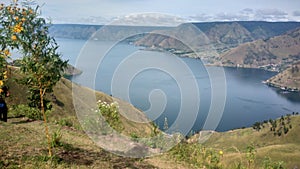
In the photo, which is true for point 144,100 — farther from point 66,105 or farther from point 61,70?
point 61,70

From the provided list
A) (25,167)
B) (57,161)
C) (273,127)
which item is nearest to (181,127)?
(57,161)

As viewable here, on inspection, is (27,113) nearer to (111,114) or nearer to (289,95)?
(111,114)

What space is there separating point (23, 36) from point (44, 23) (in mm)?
607

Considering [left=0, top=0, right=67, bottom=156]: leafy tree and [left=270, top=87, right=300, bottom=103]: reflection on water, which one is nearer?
[left=0, top=0, right=67, bottom=156]: leafy tree

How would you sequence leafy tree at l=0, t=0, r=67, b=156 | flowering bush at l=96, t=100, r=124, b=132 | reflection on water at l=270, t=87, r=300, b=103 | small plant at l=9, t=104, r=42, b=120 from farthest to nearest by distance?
1. reflection on water at l=270, t=87, r=300, b=103
2. small plant at l=9, t=104, r=42, b=120
3. flowering bush at l=96, t=100, r=124, b=132
4. leafy tree at l=0, t=0, r=67, b=156

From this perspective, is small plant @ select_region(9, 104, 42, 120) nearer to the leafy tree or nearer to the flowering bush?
the flowering bush

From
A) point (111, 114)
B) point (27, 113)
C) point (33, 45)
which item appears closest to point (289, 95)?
point (111, 114)

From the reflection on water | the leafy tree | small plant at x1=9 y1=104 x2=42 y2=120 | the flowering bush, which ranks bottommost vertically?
the reflection on water

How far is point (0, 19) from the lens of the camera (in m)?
6.33

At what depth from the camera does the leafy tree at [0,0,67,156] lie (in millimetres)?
6332

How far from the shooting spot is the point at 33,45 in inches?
273

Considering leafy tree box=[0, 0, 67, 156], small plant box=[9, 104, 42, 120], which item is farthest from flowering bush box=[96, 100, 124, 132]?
leafy tree box=[0, 0, 67, 156]

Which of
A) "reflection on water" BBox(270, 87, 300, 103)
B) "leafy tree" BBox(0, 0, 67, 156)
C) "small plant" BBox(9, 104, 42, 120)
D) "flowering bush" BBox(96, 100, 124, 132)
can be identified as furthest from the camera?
"reflection on water" BBox(270, 87, 300, 103)

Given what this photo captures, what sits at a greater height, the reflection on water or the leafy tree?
the leafy tree
